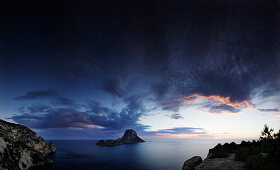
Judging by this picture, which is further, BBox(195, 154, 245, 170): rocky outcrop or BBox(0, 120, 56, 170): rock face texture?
BBox(0, 120, 56, 170): rock face texture

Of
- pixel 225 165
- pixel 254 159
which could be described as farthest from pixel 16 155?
pixel 254 159

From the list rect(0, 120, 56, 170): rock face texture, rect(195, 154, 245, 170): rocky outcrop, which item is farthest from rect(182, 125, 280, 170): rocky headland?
rect(0, 120, 56, 170): rock face texture

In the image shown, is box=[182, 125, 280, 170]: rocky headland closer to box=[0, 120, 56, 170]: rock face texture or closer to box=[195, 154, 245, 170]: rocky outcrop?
box=[195, 154, 245, 170]: rocky outcrop

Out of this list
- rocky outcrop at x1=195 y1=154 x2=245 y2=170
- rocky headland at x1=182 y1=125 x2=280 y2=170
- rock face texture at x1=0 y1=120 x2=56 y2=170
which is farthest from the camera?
rock face texture at x1=0 y1=120 x2=56 y2=170

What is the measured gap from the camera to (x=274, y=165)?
11.9m

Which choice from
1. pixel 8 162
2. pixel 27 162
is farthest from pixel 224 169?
pixel 27 162

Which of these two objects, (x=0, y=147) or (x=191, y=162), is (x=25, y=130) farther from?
(x=191, y=162)

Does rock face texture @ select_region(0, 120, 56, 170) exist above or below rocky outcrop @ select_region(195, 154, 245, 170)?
below

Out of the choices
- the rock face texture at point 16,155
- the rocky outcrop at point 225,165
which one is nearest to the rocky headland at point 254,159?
the rocky outcrop at point 225,165

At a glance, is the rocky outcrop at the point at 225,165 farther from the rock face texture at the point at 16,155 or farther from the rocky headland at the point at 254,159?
the rock face texture at the point at 16,155

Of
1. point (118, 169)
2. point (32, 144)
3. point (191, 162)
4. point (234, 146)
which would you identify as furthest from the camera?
point (32, 144)

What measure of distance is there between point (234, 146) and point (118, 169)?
47.0 meters

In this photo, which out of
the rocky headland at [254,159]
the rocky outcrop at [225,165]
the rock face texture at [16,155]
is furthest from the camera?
the rock face texture at [16,155]

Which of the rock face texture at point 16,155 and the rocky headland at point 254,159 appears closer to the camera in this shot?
the rocky headland at point 254,159
